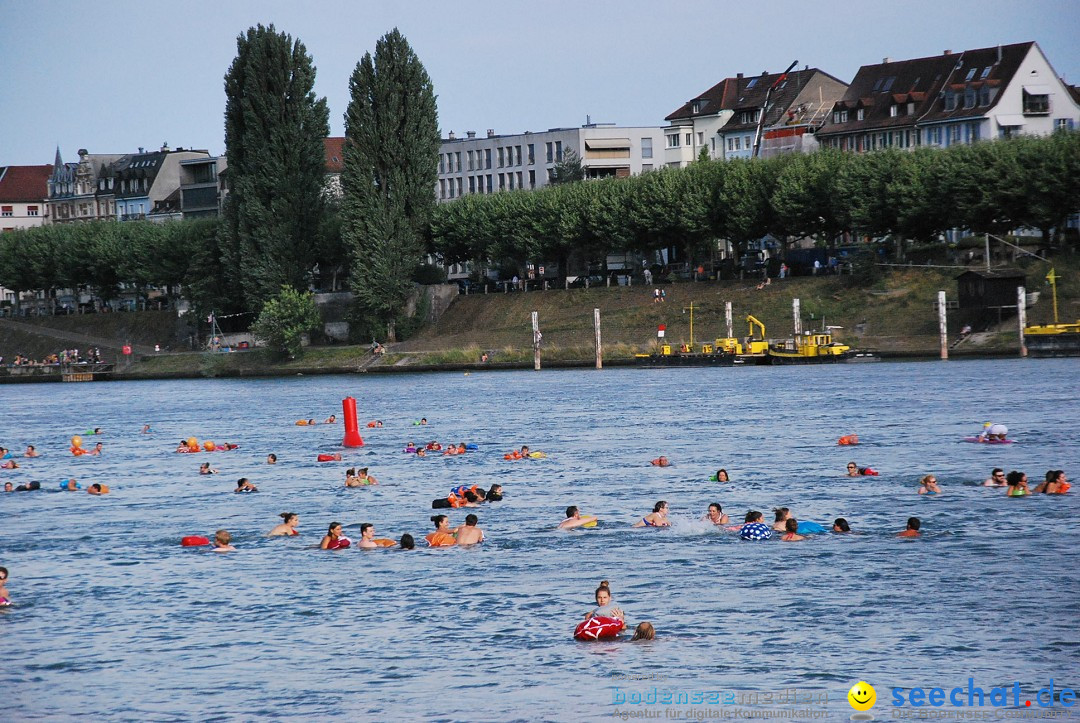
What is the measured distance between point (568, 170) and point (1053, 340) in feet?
280

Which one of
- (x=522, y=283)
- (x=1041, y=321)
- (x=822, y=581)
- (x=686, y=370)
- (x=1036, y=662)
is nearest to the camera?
(x=1036, y=662)

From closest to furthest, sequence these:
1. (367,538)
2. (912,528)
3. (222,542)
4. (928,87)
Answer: (912,528) < (367,538) < (222,542) < (928,87)

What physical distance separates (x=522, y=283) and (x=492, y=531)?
102332mm

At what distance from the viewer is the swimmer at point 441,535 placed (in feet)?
124

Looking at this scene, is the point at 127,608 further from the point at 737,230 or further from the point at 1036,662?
the point at 737,230

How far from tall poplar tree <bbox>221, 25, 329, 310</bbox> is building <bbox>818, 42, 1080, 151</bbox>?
2190 inches

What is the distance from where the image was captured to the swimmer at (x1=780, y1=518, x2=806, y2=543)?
36531 mm

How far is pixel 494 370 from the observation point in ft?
417

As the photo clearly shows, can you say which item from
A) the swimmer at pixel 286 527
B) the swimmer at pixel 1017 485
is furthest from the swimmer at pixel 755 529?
the swimmer at pixel 286 527

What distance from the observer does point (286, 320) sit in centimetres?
12962

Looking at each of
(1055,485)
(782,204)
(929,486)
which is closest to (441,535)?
(929,486)

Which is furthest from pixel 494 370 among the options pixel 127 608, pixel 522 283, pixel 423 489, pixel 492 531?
pixel 127 608

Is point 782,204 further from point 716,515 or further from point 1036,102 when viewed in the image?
point 716,515

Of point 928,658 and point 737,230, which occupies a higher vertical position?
point 737,230
